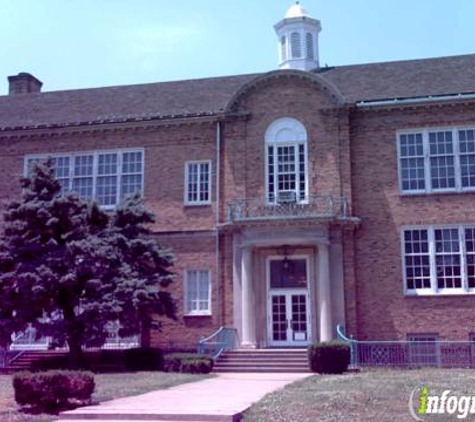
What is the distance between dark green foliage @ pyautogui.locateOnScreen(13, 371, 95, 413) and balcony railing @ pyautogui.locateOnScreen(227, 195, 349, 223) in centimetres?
1299

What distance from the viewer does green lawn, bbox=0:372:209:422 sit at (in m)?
13.1

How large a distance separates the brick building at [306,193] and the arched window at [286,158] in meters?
0.06

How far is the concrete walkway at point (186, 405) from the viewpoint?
1232cm

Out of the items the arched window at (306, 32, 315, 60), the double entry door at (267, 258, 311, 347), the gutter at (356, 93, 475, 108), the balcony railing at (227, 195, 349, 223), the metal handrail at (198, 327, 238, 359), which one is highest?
the arched window at (306, 32, 315, 60)

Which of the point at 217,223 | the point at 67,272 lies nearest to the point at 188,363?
the point at 67,272

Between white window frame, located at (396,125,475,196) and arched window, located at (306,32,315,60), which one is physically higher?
arched window, located at (306,32,315,60)

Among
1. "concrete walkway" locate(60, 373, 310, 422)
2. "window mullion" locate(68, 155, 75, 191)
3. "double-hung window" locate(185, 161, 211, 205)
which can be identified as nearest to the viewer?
"concrete walkway" locate(60, 373, 310, 422)

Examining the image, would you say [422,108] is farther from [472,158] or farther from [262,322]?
[262,322]

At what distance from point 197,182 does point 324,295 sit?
24.5ft

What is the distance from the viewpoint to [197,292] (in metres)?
27.5

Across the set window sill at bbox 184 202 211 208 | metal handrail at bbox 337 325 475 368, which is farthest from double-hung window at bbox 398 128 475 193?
window sill at bbox 184 202 211 208

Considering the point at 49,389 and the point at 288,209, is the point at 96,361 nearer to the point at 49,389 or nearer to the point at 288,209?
the point at 288,209

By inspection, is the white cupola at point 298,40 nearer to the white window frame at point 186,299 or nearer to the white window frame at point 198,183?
the white window frame at point 198,183

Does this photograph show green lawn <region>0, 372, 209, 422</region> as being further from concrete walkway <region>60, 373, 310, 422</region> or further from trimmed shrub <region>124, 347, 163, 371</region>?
trimmed shrub <region>124, 347, 163, 371</region>
